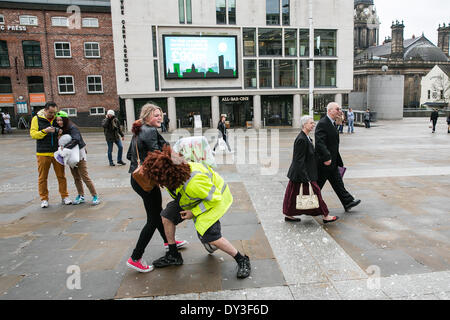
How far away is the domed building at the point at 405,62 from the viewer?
7612cm

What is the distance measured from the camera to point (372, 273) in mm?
3775

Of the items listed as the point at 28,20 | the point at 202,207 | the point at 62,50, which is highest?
the point at 28,20

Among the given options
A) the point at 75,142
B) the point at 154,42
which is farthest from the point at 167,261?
the point at 154,42

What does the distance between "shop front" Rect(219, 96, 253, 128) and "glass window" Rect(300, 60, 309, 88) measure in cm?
518

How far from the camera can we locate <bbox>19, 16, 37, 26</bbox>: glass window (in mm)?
32844

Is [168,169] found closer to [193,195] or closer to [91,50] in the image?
[193,195]

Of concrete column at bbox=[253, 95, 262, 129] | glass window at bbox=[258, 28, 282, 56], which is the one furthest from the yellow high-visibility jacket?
glass window at bbox=[258, 28, 282, 56]

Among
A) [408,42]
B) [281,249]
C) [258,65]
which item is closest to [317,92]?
[258,65]

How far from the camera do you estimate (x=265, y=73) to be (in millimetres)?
31391

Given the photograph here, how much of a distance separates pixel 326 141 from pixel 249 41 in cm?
2713

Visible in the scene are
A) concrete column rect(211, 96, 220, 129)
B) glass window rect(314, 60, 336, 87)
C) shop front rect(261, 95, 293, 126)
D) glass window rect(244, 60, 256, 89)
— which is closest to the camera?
concrete column rect(211, 96, 220, 129)

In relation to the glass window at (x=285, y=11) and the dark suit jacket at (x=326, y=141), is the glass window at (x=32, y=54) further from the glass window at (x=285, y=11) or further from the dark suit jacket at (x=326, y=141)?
the dark suit jacket at (x=326, y=141)

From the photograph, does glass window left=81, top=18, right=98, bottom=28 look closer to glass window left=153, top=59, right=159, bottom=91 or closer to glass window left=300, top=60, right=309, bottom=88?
glass window left=153, top=59, right=159, bottom=91

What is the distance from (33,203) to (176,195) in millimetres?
4875
